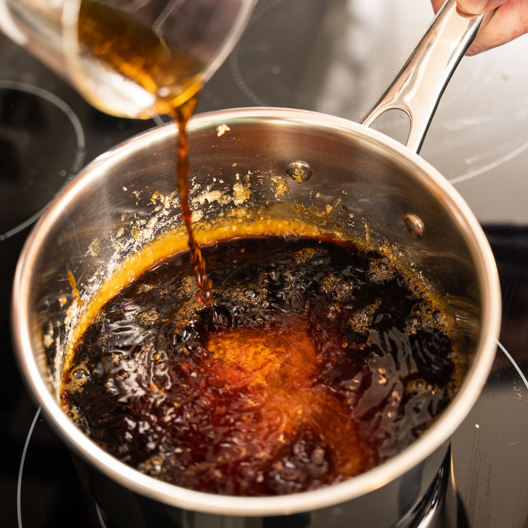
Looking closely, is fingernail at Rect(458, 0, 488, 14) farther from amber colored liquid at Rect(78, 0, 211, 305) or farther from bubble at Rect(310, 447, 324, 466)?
bubble at Rect(310, 447, 324, 466)

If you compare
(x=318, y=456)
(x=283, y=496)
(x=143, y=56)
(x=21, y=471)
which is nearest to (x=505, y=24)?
(x=143, y=56)

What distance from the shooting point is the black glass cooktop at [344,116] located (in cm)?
91

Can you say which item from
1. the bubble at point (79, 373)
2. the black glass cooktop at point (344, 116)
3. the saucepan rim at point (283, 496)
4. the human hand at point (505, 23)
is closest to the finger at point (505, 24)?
the human hand at point (505, 23)

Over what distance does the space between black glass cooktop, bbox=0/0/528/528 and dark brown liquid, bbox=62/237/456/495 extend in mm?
124

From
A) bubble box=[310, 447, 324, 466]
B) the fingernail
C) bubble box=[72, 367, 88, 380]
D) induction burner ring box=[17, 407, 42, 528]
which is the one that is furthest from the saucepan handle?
induction burner ring box=[17, 407, 42, 528]

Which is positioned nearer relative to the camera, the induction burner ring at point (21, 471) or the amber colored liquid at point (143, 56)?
the amber colored liquid at point (143, 56)

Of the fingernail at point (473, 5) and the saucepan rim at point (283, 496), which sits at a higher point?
the fingernail at point (473, 5)

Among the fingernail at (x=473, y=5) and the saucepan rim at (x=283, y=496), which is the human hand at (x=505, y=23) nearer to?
the fingernail at (x=473, y=5)

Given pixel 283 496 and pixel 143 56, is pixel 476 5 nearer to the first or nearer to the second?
pixel 143 56

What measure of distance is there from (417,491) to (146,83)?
663 millimetres

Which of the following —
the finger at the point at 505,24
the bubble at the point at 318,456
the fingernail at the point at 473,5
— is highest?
the finger at the point at 505,24

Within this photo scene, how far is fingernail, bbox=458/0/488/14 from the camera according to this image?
3.13ft

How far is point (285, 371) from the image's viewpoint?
0.97 meters

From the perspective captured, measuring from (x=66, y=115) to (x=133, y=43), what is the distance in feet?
2.16
